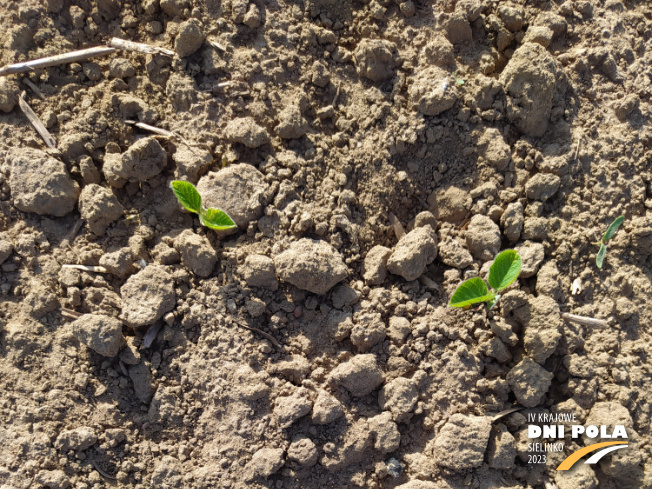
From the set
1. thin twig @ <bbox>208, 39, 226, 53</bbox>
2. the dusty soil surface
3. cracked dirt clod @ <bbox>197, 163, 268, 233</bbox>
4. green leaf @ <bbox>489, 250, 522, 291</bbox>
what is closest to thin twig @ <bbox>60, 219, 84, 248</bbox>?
the dusty soil surface

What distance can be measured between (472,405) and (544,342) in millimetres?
421

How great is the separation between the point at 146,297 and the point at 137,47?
1232 millimetres

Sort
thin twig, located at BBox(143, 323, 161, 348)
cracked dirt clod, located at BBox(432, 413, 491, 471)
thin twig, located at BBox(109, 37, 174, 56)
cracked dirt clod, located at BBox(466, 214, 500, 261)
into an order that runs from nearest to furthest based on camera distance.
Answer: cracked dirt clod, located at BBox(432, 413, 491, 471)
thin twig, located at BBox(143, 323, 161, 348)
cracked dirt clod, located at BBox(466, 214, 500, 261)
thin twig, located at BBox(109, 37, 174, 56)

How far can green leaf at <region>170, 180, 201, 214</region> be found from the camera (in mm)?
2014

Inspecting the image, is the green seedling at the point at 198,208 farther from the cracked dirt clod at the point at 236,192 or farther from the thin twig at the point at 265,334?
the thin twig at the point at 265,334

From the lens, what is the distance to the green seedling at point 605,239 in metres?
2.20

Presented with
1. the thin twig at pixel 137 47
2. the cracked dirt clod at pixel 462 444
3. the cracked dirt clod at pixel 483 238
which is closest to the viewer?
the cracked dirt clod at pixel 462 444

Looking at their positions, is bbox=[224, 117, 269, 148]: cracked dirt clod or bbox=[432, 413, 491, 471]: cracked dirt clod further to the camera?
bbox=[224, 117, 269, 148]: cracked dirt clod

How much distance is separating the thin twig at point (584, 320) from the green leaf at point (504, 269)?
37cm

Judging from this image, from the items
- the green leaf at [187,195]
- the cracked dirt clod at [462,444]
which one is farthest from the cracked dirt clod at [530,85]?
the green leaf at [187,195]

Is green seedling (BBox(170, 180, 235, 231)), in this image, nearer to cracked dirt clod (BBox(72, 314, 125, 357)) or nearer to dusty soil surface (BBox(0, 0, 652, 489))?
dusty soil surface (BBox(0, 0, 652, 489))

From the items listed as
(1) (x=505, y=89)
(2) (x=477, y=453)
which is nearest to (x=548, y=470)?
(2) (x=477, y=453)

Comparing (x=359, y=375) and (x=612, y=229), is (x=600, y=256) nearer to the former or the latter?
(x=612, y=229)

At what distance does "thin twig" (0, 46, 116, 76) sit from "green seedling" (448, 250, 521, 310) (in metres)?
2.03
